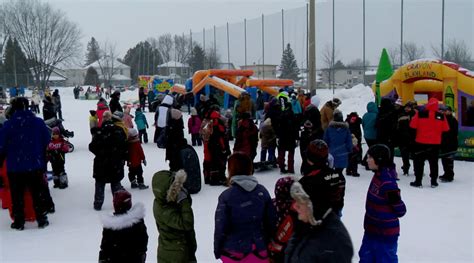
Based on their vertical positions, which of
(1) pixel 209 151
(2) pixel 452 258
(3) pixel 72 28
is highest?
(3) pixel 72 28

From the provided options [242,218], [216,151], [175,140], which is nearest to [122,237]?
[242,218]

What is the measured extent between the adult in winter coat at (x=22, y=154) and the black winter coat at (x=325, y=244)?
495 cm

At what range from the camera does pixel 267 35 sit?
34.2 meters

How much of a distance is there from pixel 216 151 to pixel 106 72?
238 ft

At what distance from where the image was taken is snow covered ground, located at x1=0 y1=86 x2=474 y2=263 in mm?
5766

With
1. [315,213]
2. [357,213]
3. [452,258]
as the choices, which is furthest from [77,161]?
[315,213]

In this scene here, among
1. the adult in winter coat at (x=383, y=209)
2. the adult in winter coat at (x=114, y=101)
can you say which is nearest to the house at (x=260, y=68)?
the adult in winter coat at (x=114, y=101)

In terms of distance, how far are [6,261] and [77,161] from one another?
6.55 metres

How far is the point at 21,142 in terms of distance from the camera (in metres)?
6.57

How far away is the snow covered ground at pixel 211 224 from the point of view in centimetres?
577

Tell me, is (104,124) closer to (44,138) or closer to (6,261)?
(44,138)

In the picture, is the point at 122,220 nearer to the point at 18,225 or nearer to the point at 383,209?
the point at 383,209

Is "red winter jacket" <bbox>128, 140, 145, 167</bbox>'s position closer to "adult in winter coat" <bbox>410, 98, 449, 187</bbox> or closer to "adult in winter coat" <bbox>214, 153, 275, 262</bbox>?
"adult in winter coat" <bbox>214, 153, 275, 262</bbox>

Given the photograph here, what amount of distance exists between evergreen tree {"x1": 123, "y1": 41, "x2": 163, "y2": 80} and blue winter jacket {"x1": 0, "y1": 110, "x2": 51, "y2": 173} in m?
66.4
